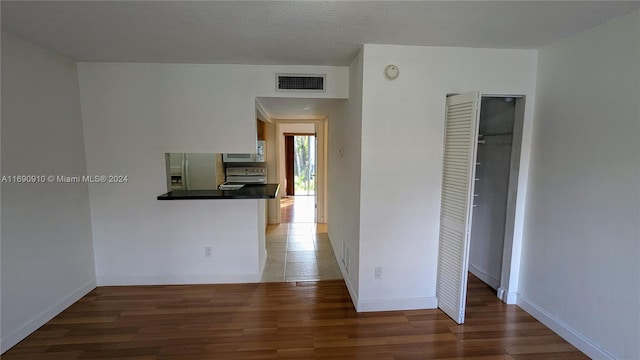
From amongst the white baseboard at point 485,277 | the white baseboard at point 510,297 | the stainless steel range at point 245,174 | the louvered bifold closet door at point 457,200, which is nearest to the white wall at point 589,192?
the white baseboard at point 510,297

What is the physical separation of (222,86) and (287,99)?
65 centimetres

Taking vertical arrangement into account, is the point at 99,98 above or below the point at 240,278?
above

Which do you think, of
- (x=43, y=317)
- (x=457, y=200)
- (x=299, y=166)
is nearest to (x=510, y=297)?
(x=457, y=200)

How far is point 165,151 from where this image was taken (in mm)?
2850

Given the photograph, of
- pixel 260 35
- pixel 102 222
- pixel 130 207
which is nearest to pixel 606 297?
pixel 260 35

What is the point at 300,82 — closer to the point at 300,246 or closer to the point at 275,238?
the point at 300,246

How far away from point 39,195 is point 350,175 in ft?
8.60

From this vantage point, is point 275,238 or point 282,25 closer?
point 282,25

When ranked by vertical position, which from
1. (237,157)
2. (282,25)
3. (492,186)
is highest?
(282,25)

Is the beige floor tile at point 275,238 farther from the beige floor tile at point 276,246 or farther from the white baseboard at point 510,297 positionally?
the white baseboard at point 510,297

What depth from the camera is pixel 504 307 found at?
2627mm

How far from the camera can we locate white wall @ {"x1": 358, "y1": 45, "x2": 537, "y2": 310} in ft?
7.70

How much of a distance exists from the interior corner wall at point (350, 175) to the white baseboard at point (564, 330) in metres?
1.52

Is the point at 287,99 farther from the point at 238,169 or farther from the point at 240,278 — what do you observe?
the point at 240,278
